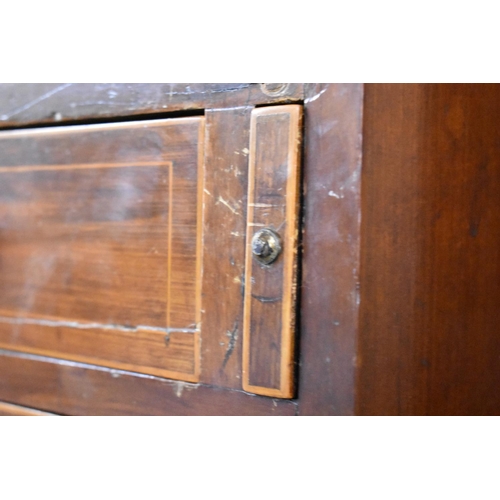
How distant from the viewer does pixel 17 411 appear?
733 mm

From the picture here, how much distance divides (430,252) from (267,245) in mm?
165

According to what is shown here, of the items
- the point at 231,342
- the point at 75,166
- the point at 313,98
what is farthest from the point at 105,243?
the point at 313,98

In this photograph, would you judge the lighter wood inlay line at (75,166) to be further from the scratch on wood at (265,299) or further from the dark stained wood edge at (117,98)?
the scratch on wood at (265,299)

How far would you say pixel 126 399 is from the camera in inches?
26.2

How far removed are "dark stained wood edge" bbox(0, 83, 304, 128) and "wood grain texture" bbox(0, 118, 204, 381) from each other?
2 cm

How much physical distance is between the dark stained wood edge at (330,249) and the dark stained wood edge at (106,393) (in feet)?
0.17

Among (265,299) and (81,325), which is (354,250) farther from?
(81,325)

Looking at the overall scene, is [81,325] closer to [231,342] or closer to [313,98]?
[231,342]

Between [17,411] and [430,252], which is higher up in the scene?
[430,252]

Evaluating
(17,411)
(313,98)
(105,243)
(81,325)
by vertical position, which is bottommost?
(17,411)

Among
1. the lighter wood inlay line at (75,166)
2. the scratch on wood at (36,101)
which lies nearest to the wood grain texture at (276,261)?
the lighter wood inlay line at (75,166)

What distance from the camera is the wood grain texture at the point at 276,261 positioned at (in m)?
0.55

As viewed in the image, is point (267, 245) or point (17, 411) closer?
point (267, 245)

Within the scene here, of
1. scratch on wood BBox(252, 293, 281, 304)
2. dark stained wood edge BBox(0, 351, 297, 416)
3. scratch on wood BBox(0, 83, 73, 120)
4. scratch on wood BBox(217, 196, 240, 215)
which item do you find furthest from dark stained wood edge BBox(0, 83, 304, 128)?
dark stained wood edge BBox(0, 351, 297, 416)
